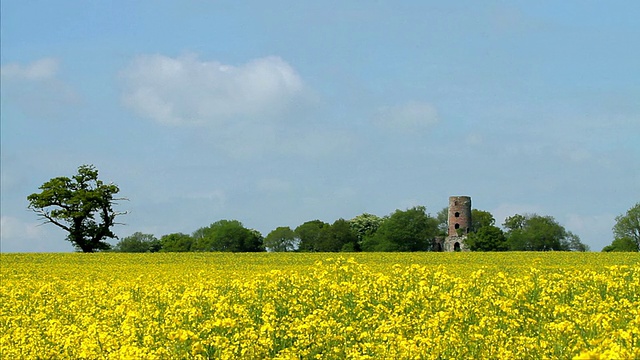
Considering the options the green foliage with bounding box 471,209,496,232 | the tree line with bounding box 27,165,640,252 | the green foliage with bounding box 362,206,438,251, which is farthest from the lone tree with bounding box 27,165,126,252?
the green foliage with bounding box 471,209,496,232

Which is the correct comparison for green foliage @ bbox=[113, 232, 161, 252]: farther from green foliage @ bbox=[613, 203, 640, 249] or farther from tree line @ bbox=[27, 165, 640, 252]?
green foliage @ bbox=[613, 203, 640, 249]

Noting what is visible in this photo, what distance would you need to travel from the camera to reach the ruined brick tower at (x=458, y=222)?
116 m

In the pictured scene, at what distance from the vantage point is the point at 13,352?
12.0 meters

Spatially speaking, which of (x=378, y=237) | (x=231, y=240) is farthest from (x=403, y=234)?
(x=231, y=240)

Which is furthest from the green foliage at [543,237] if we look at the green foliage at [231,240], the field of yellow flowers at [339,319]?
the field of yellow flowers at [339,319]

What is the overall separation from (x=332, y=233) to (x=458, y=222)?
67.1 feet

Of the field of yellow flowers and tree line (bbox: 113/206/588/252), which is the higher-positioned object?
tree line (bbox: 113/206/588/252)

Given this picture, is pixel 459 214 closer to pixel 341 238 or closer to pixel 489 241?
pixel 489 241

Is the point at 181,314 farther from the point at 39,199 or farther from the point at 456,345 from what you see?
the point at 39,199

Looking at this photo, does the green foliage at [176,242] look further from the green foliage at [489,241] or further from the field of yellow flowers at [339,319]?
the field of yellow flowers at [339,319]

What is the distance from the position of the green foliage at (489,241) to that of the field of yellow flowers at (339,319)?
8517 centimetres

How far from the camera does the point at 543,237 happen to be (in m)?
115

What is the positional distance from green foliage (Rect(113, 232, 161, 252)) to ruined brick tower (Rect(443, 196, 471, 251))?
5385 cm

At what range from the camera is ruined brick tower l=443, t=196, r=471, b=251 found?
116 metres
